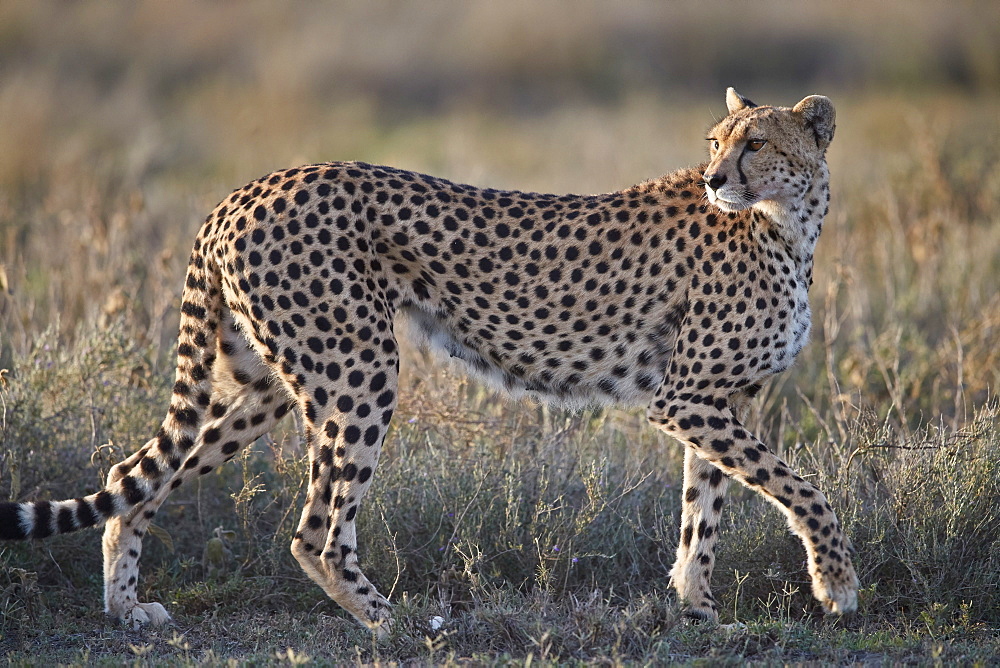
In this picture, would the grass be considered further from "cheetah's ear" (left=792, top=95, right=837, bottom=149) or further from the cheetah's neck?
"cheetah's ear" (left=792, top=95, right=837, bottom=149)

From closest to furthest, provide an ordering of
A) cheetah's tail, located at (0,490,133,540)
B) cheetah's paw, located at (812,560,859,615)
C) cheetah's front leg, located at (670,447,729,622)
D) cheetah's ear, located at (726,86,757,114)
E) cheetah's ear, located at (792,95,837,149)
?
cheetah's tail, located at (0,490,133,540), cheetah's paw, located at (812,560,859,615), cheetah's ear, located at (792,95,837,149), cheetah's front leg, located at (670,447,729,622), cheetah's ear, located at (726,86,757,114)

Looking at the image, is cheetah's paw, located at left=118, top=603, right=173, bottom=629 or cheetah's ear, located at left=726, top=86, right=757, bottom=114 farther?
cheetah's ear, located at left=726, top=86, right=757, bottom=114

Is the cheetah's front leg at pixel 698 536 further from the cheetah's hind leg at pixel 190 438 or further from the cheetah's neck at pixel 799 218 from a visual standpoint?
the cheetah's hind leg at pixel 190 438

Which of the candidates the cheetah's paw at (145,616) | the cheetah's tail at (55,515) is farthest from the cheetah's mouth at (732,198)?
the cheetah's paw at (145,616)

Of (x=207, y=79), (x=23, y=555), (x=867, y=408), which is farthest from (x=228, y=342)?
(x=207, y=79)

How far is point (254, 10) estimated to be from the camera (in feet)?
57.9

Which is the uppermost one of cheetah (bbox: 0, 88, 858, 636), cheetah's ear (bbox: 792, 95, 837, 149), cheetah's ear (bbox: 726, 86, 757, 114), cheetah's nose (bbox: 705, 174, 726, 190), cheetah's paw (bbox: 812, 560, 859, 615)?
cheetah's ear (bbox: 726, 86, 757, 114)

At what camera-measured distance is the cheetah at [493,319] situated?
3.97 m

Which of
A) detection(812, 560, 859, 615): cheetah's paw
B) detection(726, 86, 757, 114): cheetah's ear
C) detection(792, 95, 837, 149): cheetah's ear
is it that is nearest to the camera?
detection(812, 560, 859, 615): cheetah's paw

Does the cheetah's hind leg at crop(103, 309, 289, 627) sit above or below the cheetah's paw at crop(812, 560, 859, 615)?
above

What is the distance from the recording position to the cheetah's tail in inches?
149

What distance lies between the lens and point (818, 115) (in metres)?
4.04

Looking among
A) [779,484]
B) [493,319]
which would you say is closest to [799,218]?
[779,484]

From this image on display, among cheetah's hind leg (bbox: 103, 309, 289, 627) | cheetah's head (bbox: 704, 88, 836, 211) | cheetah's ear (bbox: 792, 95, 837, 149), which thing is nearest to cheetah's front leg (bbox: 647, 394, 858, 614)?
cheetah's head (bbox: 704, 88, 836, 211)
